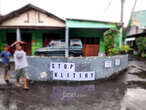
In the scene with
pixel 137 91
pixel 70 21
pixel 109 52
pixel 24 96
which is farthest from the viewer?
pixel 70 21

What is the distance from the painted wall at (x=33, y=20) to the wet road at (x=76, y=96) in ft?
22.1

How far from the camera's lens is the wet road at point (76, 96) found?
143 inches

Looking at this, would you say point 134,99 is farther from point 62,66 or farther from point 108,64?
point 62,66

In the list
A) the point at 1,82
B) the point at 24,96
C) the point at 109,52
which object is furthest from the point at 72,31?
the point at 24,96

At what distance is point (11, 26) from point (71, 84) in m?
8.49

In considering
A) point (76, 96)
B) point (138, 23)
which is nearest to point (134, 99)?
point (76, 96)

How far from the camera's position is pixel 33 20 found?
11039 millimetres

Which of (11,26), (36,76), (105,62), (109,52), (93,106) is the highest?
(11,26)

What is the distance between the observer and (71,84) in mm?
5430

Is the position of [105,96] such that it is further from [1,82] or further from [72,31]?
[72,31]

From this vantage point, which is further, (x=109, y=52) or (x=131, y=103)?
(x=109, y=52)

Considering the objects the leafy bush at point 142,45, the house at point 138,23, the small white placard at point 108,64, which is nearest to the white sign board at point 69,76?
the small white placard at point 108,64

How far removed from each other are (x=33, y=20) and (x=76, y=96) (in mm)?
8848

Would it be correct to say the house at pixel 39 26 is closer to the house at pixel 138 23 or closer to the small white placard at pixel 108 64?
the small white placard at pixel 108 64
